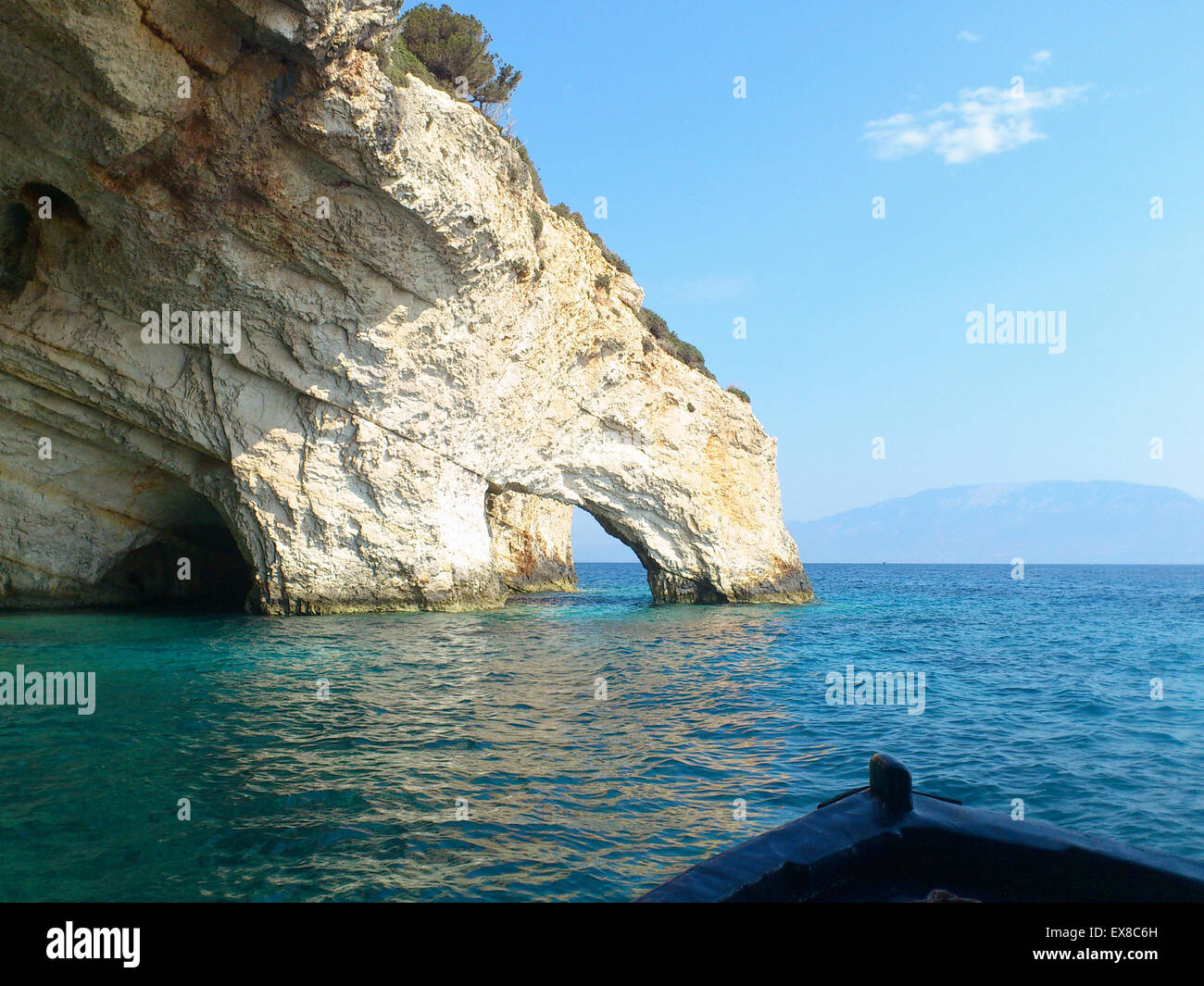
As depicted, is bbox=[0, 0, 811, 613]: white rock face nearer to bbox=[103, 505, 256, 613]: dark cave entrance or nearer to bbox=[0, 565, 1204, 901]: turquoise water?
bbox=[103, 505, 256, 613]: dark cave entrance

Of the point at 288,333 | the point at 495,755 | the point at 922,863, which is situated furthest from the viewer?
the point at 288,333

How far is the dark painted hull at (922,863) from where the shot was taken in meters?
4.17

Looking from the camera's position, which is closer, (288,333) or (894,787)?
(894,787)

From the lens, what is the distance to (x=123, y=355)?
18.1m

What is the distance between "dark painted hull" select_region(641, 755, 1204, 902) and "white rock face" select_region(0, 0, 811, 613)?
12.5 m

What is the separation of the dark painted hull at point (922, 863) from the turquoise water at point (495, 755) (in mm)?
1527

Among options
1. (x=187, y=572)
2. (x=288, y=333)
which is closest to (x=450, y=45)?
(x=288, y=333)

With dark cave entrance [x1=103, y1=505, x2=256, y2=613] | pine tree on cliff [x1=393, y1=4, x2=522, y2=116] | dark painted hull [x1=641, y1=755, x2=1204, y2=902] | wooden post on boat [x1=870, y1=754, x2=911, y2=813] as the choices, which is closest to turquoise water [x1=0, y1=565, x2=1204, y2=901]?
dark painted hull [x1=641, y1=755, x2=1204, y2=902]

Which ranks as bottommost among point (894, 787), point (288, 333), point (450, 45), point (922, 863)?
point (922, 863)

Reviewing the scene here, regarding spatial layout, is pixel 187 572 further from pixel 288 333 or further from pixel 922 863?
pixel 922 863

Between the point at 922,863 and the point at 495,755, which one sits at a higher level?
the point at 922,863

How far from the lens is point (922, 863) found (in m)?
4.79

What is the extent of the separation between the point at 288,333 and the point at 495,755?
45.4 ft
